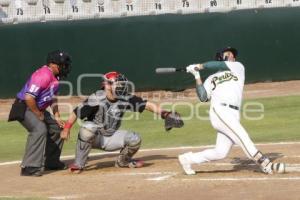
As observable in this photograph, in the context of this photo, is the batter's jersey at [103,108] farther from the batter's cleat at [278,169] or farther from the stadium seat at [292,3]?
the stadium seat at [292,3]

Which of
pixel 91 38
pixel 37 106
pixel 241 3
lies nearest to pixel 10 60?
pixel 91 38

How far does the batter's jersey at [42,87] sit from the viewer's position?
9.49m

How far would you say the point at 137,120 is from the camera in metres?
15.6

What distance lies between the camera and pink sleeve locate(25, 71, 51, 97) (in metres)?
9.48

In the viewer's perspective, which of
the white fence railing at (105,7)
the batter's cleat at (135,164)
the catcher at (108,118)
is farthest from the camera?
the white fence railing at (105,7)

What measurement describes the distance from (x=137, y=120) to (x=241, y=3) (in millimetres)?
6806

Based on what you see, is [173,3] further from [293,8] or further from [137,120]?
[137,120]

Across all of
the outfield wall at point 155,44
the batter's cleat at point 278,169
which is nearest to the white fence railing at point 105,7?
the outfield wall at point 155,44

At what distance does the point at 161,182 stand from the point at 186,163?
437 millimetres

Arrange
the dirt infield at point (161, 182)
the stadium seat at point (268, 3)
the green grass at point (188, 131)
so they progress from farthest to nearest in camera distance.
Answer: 1. the stadium seat at point (268, 3)
2. the green grass at point (188, 131)
3. the dirt infield at point (161, 182)

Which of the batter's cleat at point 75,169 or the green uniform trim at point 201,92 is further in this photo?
the batter's cleat at point 75,169

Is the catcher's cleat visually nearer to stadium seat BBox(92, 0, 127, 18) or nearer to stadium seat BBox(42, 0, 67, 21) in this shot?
stadium seat BBox(42, 0, 67, 21)

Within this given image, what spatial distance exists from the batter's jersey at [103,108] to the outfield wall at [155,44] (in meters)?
9.94

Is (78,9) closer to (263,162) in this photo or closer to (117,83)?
(117,83)
